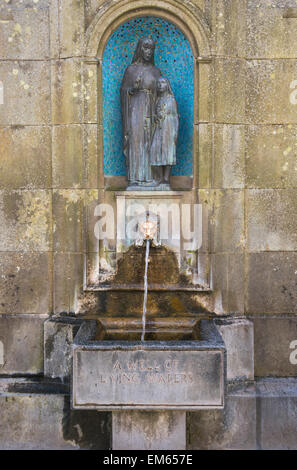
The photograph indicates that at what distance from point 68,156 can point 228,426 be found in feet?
11.0

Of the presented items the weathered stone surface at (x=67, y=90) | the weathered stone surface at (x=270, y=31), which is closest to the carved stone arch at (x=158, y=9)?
the weathered stone surface at (x=67, y=90)

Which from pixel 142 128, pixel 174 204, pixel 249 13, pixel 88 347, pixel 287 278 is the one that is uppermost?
pixel 249 13

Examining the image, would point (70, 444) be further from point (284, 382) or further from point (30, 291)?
point (284, 382)

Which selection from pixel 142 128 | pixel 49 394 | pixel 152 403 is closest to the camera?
pixel 152 403

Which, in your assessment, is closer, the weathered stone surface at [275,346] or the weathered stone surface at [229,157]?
the weathered stone surface at [229,157]

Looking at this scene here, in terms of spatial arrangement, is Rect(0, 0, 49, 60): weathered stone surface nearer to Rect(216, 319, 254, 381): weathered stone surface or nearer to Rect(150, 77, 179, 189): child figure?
Rect(150, 77, 179, 189): child figure

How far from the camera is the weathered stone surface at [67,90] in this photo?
546 cm

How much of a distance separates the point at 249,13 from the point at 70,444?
16.4 feet

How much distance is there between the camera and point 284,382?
5.55 m

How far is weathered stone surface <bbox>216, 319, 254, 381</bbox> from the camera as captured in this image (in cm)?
536

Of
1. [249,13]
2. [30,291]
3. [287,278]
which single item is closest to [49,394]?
[30,291]

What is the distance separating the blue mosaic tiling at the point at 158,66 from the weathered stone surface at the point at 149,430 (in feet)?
8.98

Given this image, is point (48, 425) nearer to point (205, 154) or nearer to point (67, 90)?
point (205, 154)

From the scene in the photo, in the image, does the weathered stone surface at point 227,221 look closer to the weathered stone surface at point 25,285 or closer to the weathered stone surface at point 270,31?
the weathered stone surface at point 270,31
